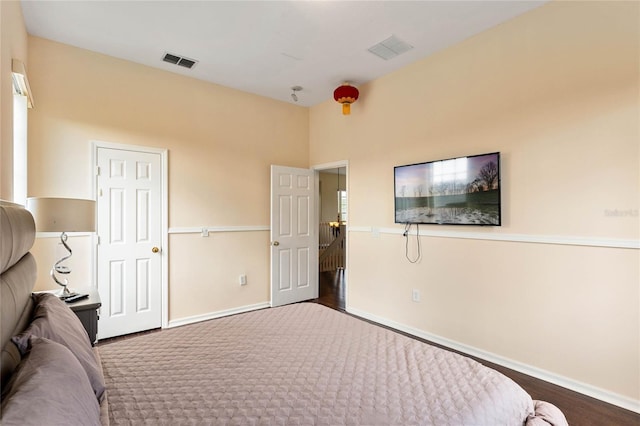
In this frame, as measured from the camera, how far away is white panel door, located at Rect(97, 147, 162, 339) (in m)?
3.17

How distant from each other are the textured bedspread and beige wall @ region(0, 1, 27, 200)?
1234mm

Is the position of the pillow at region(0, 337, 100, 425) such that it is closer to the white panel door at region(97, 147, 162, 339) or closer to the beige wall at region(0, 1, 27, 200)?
the beige wall at region(0, 1, 27, 200)

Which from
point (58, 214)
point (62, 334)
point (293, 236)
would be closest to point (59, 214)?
point (58, 214)

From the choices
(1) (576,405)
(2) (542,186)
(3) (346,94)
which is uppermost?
(3) (346,94)

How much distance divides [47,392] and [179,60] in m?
3.35

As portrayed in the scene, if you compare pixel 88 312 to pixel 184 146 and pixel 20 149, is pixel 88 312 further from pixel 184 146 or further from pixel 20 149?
pixel 184 146

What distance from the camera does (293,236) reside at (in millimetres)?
4480

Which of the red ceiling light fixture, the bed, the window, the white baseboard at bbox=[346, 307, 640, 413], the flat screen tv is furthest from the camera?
the red ceiling light fixture

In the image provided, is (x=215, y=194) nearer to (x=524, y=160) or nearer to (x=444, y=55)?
(x=444, y=55)

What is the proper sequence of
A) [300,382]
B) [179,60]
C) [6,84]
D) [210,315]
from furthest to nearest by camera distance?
[210,315] → [179,60] → [6,84] → [300,382]

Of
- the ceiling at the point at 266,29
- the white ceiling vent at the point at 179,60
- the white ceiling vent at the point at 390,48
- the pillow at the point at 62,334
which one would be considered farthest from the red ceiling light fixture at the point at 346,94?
the pillow at the point at 62,334

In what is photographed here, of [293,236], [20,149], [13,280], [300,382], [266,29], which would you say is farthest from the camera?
[293,236]

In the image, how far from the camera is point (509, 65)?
2627 mm

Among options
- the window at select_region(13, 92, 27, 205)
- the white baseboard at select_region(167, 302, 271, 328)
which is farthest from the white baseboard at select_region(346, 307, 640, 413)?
the window at select_region(13, 92, 27, 205)
